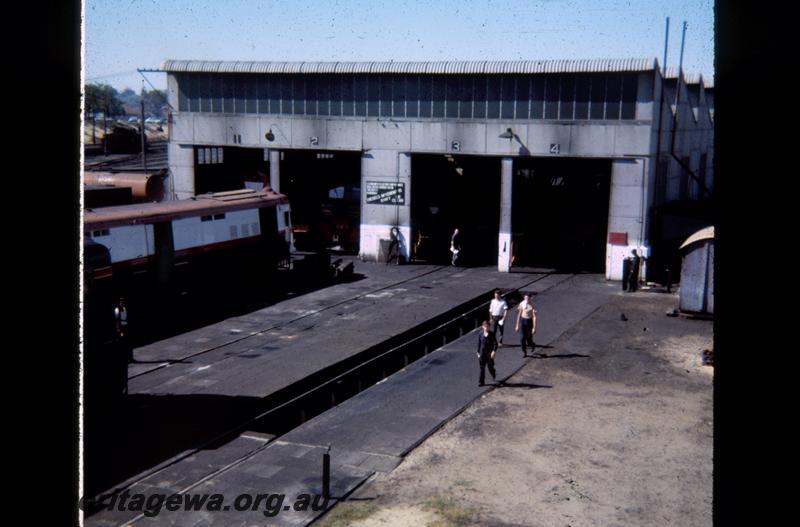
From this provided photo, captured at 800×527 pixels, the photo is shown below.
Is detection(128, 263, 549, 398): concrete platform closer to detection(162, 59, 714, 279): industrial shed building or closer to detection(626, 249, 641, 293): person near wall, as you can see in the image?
detection(626, 249, 641, 293): person near wall

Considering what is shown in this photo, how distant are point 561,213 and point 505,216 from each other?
7545 mm

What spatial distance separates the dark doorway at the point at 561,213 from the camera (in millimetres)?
39000

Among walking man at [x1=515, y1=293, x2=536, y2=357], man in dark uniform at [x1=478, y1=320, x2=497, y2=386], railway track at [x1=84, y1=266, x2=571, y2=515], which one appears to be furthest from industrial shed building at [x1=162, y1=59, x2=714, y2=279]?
man in dark uniform at [x1=478, y1=320, x2=497, y2=386]

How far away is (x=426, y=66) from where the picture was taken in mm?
36281

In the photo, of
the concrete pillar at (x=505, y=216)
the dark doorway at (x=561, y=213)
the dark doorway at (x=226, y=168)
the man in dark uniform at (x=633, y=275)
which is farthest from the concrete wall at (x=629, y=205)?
the dark doorway at (x=226, y=168)

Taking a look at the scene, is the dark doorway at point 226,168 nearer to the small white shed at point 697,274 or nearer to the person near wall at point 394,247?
the person near wall at point 394,247

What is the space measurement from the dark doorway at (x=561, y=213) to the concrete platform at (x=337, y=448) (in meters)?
18.5

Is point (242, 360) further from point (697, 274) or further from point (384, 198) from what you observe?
point (384, 198)

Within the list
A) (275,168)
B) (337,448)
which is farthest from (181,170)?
(337,448)

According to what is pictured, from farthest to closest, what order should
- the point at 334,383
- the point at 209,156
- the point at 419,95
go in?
the point at 209,156
the point at 419,95
the point at 334,383

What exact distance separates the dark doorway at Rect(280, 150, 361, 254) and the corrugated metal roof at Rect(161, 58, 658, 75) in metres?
5.14

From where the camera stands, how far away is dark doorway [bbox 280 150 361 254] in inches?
1638

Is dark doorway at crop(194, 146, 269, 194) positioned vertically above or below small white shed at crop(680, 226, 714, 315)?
above
